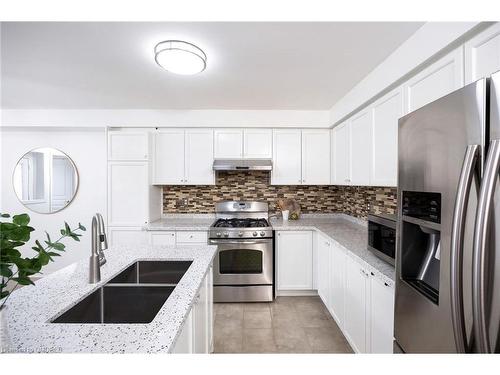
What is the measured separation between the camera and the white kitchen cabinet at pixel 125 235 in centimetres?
311

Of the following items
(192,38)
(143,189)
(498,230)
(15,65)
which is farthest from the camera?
(143,189)

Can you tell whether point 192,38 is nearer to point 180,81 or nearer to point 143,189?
point 180,81

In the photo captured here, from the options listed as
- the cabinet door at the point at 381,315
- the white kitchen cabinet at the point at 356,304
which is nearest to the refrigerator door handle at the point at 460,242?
the cabinet door at the point at 381,315

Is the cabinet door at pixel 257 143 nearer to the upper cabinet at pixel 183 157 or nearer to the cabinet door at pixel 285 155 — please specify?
the cabinet door at pixel 285 155

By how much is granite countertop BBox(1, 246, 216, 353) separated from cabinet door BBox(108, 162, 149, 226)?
5.82ft

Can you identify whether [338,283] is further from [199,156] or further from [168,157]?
[168,157]

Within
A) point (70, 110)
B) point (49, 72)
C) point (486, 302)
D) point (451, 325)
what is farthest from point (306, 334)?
point (70, 110)

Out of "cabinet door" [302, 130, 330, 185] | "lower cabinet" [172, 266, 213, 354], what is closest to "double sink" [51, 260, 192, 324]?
"lower cabinet" [172, 266, 213, 354]

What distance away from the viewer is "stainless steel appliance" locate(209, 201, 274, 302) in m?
2.92

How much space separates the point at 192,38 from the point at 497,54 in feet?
5.41

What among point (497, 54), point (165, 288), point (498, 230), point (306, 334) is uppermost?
point (497, 54)

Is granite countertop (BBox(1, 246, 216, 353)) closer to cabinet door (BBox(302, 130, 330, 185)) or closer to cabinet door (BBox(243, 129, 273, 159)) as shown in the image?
cabinet door (BBox(243, 129, 273, 159))

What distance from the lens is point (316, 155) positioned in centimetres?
333

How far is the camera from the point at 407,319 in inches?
40.3
